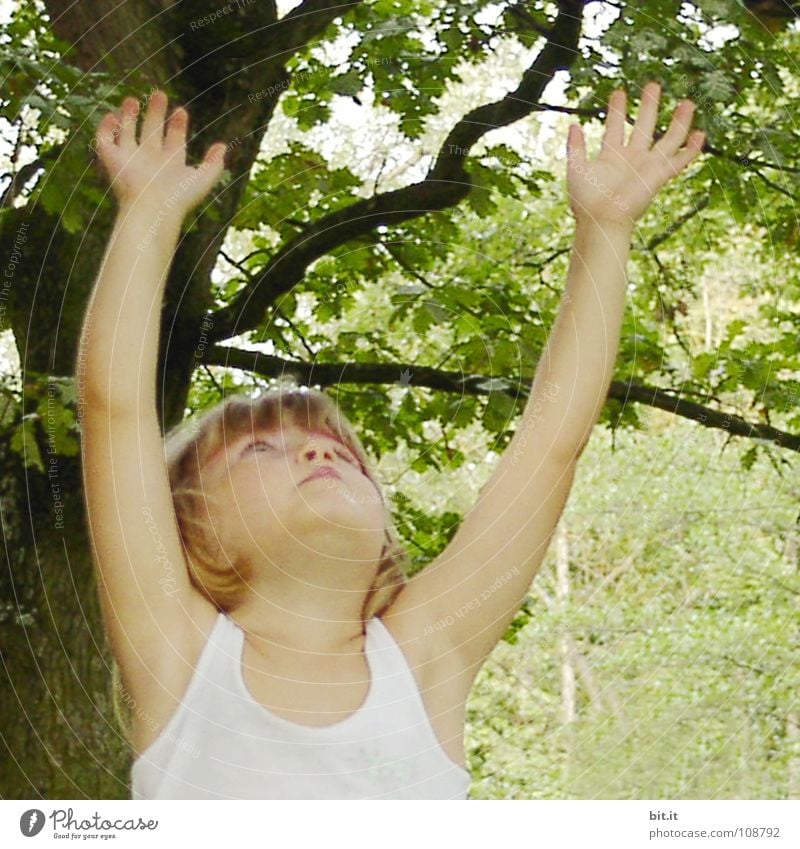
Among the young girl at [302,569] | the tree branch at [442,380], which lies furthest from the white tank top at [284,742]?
the tree branch at [442,380]

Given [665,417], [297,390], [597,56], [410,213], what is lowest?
Result: [297,390]

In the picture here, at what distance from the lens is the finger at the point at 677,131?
37.1 inches

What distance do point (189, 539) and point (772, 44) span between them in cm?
84

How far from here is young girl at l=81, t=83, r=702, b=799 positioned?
885 mm

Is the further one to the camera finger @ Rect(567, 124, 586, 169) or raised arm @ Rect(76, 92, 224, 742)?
finger @ Rect(567, 124, 586, 169)

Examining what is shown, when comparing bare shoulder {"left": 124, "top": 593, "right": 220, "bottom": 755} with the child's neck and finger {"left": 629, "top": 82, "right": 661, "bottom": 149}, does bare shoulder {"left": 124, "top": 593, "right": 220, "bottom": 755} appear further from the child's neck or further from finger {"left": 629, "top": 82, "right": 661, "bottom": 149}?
finger {"left": 629, "top": 82, "right": 661, "bottom": 149}

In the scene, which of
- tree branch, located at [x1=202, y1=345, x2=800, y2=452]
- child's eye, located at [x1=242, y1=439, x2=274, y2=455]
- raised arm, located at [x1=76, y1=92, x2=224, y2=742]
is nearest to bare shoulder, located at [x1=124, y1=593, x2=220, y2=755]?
raised arm, located at [x1=76, y1=92, x2=224, y2=742]

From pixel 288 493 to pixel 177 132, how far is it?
36cm

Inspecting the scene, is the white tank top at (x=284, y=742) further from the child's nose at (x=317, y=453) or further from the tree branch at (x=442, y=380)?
the tree branch at (x=442, y=380)

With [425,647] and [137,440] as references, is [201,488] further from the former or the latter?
[425,647]

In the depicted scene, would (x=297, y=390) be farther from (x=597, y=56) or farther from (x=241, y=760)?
(x=597, y=56)

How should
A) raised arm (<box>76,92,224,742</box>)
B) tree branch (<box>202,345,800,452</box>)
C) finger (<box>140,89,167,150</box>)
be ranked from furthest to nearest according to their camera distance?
1. tree branch (<box>202,345,800,452</box>)
2. finger (<box>140,89,167,150</box>)
3. raised arm (<box>76,92,224,742</box>)
